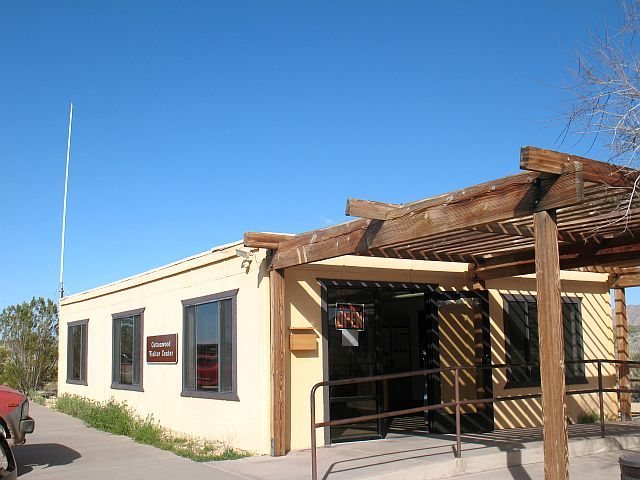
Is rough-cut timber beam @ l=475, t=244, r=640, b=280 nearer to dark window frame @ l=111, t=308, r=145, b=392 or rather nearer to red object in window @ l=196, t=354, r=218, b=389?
red object in window @ l=196, t=354, r=218, b=389

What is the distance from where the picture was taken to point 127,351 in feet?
50.8

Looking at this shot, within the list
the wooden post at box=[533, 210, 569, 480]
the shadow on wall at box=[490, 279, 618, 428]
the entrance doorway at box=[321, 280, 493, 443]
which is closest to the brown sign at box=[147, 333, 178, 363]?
the entrance doorway at box=[321, 280, 493, 443]

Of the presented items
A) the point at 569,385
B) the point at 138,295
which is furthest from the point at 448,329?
the point at 138,295

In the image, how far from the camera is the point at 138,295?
49.3 ft

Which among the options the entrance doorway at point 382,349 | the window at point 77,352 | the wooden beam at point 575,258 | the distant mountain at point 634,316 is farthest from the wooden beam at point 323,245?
the distant mountain at point 634,316

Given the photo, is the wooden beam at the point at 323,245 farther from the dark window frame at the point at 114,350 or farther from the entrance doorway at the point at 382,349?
the dark window frame at the point at 114,350

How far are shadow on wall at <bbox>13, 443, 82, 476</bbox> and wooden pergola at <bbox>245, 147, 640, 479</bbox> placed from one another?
3.08 meters

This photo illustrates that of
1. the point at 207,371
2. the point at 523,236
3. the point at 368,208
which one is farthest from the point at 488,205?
the point at 207,371

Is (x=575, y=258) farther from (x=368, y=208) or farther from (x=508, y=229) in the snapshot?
(x=368, y=208)

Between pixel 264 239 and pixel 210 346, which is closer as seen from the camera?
pixel 264 239

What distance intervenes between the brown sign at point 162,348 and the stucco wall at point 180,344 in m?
0.13

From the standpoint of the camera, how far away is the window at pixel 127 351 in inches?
583

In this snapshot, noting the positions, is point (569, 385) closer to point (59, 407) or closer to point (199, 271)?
point (199, 271)

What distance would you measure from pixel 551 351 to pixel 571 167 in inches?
60.2
